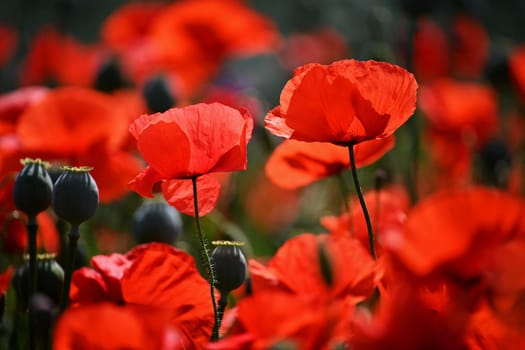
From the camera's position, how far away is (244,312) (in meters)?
0.60

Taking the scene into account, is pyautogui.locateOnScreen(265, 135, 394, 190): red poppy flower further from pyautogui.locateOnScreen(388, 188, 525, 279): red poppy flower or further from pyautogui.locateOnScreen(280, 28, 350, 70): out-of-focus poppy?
pyautogui.locateOnScreen(280, 28, 350, 70): out-of-focus poppy

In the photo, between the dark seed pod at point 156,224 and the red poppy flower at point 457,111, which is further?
the red poppy flower at point 457,111

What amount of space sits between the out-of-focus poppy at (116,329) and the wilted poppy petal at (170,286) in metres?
0.21

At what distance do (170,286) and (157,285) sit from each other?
0.04ft

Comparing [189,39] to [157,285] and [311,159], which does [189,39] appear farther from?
[157,285]

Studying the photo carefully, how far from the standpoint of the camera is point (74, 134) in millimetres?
1363

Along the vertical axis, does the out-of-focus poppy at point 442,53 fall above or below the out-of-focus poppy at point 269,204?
below

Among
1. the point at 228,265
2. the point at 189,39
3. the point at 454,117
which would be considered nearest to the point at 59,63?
the point at 189,39

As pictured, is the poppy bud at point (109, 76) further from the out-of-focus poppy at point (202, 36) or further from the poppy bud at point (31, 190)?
the poppy bud at point (31, 190)

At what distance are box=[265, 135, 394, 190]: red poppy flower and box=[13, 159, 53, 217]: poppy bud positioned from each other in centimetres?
27

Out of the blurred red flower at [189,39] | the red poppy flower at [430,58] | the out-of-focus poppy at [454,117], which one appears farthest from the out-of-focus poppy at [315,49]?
the out-of-focus poppy at [454,117]

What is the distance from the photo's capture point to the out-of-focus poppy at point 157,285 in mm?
789

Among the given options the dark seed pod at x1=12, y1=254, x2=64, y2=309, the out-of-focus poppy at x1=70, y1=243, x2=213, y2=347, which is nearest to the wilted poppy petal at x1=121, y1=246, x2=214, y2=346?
the out-of-focus poppy at x1=70, y1=243, x2=213, y2=347

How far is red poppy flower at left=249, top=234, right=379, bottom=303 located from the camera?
702mm
